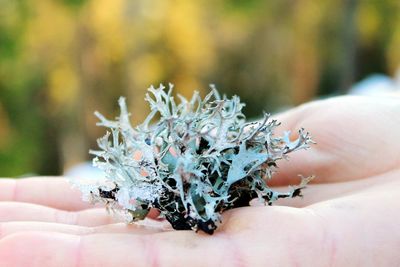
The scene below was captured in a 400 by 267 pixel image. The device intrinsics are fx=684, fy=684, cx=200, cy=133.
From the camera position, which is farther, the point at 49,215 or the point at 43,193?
the point at 43,193

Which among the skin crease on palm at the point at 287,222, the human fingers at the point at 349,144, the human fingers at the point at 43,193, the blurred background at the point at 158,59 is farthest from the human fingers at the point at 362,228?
the blurred background at the point at 158,59

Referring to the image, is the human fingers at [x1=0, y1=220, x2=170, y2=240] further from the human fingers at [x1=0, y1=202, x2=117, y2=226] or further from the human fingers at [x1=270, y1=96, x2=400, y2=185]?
the human fingers at [x1=270, y1=96, x2=400, y2=185]

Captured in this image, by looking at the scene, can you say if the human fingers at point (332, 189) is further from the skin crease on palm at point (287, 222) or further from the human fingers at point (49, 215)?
the human fingers at point (49, 215)

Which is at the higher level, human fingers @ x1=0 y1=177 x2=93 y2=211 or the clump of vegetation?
the clump of vegetation

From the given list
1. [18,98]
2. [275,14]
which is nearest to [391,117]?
[18,98]

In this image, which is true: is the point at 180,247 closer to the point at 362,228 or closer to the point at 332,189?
the point at 362,228

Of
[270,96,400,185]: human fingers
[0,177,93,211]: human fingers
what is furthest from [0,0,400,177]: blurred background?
[270,96,400,185]: human fingers

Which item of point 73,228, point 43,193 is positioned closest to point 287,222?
point 73,228
